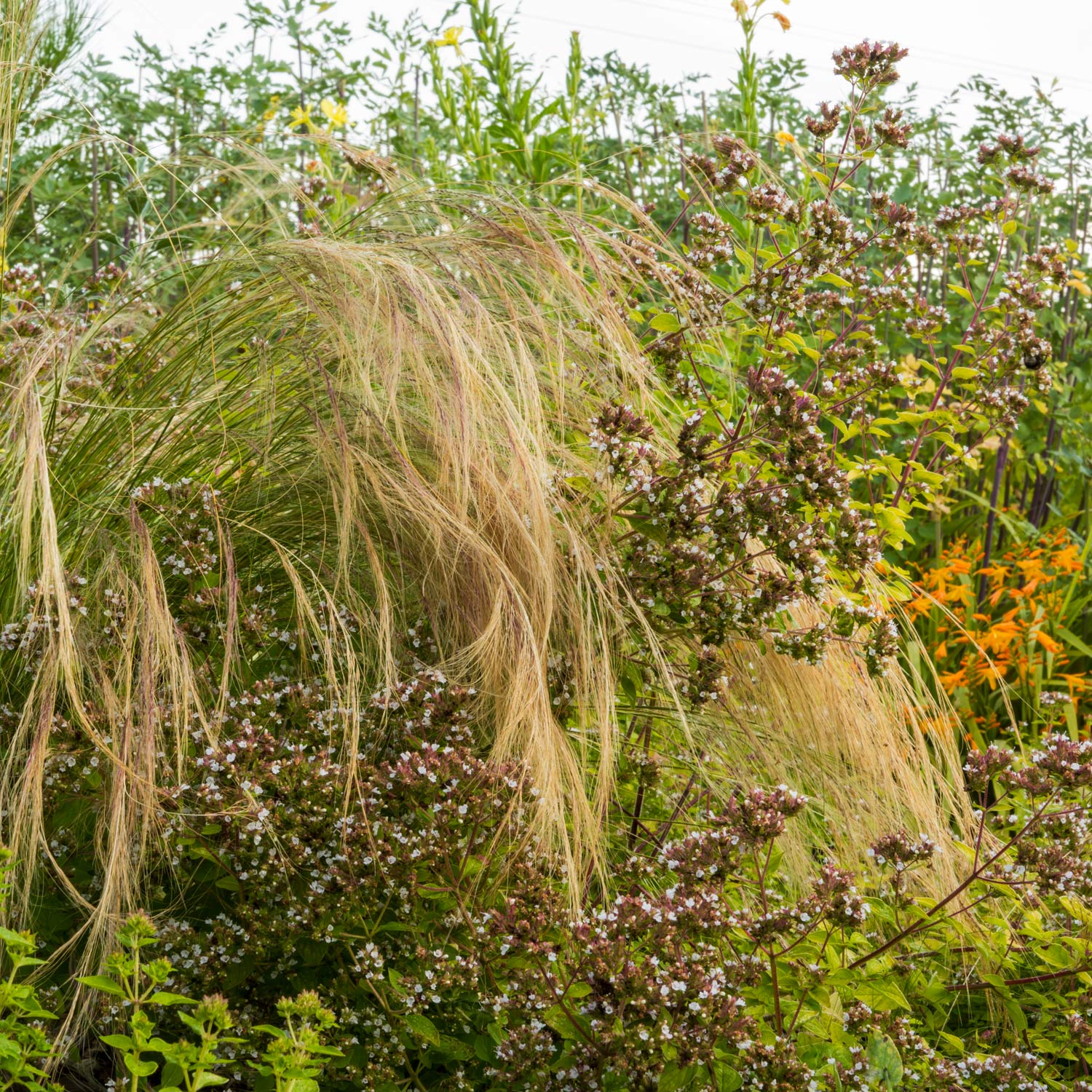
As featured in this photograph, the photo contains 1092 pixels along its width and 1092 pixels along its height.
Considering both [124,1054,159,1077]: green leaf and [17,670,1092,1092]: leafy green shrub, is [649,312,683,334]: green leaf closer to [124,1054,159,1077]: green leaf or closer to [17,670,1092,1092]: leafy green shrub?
[17,670,1092,1092]: leafy green shrub

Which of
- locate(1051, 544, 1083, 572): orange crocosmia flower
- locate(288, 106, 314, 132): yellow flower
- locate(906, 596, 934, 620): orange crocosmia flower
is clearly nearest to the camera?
locate(906, 596, 934, 620): orange crocosmia flower

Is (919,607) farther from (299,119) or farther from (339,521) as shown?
(299,119)

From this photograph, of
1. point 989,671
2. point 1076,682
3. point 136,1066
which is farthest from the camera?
point 1076,682

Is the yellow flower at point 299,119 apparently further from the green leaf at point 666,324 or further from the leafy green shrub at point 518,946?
the leafy green shrub at point 518,946

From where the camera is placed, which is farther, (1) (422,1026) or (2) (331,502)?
(2) (331,502)

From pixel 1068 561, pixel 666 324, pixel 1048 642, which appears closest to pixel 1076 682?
pixel 1048 642

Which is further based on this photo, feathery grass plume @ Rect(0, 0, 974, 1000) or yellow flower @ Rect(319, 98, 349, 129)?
yellow flower @ Rect(319, 98, 349, 129)

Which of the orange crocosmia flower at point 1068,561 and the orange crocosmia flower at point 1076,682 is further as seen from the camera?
the orange crocosmia flower at point 1068,561

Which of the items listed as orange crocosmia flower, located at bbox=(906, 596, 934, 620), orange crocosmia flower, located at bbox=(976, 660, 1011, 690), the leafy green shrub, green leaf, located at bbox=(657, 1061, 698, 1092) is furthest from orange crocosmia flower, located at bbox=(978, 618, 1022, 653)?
green leaf, located at bbox=(657, 1061, 698, 1092)

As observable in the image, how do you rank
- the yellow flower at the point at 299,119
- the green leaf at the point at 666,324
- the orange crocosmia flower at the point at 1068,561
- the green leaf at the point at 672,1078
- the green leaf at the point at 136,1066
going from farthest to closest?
the yellow flower at the point at 299,119 → the orange crocosmia flower at the point at 1068,561 → the green leaf at the point at 666,324 → the green leaf at the point at 672,1078 → the green leaf at the point at 136,1066

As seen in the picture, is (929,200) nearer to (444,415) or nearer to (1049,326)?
(1049,326)

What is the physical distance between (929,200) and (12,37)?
136 inches

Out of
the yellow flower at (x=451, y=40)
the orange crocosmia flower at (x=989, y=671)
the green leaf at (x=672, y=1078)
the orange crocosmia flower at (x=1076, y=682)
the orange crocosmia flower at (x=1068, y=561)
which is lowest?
the orange crocosmia flower at (x=1076, y=682)

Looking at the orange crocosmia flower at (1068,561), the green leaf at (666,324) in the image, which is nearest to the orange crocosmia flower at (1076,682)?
the orange crocosmia flower at (1068,561)
